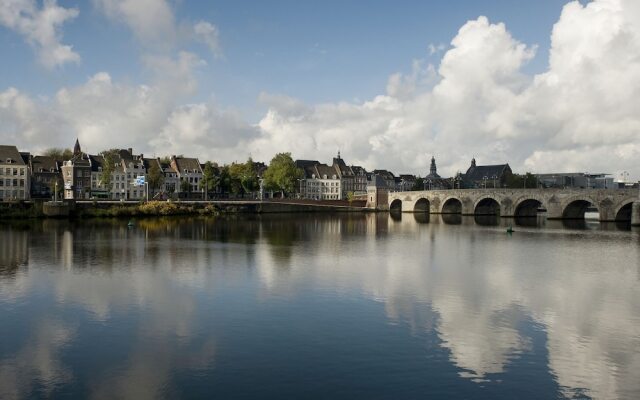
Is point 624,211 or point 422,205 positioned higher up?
point 422,205

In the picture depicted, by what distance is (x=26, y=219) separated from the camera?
81.1 metres

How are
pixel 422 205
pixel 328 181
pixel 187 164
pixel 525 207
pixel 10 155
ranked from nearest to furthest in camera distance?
pixel 525 207
pixel 10 155
pixel 422 205
pixel 187 164
pixel 328 181

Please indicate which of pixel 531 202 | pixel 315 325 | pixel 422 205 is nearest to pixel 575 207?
pixel 531 202

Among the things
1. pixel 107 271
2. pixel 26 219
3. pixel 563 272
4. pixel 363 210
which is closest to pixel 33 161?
pixel 26 219

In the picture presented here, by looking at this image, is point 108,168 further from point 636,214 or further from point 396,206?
point 636,214

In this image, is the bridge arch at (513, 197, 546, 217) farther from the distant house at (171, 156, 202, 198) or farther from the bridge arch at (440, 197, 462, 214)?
the distant house at (171, 156, 202, 198)

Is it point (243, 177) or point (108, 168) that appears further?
point (243, 177)

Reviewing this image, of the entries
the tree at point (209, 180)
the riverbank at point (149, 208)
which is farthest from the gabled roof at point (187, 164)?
the riverbank at point (149, 208)

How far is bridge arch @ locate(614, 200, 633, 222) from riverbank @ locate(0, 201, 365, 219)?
64.3 m

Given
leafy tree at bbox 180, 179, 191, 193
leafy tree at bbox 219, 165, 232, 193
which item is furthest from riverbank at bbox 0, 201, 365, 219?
leafy tree at bbox 180, 179, 191, 193

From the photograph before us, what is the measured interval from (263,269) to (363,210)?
338 feet

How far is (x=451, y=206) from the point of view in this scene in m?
126

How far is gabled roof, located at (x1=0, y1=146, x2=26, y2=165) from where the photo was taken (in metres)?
109

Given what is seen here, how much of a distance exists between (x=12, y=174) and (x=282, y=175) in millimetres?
60399
